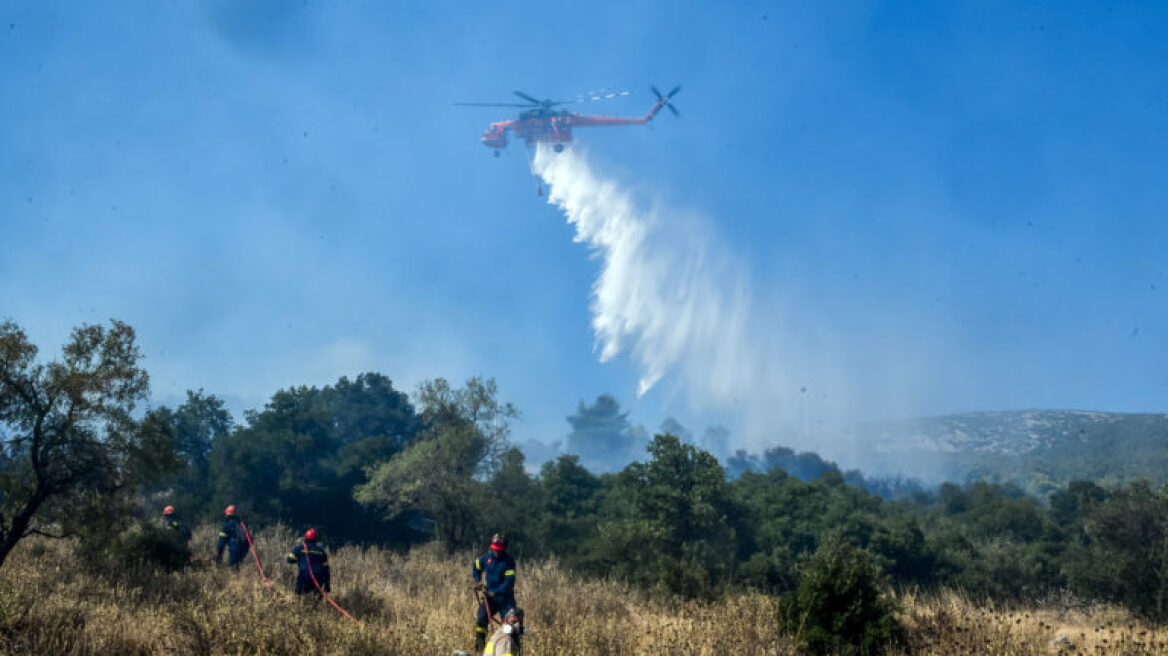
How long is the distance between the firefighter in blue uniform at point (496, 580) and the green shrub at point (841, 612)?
5.65m

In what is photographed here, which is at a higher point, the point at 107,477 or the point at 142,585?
the point at 107,477

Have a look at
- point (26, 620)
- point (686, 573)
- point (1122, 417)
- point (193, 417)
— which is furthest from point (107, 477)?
point (1122, 417)

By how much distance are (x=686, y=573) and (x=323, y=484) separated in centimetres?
2634

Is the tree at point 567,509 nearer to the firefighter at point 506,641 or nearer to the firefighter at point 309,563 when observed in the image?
the firefighter at point 309,563

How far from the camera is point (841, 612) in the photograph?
497 inches

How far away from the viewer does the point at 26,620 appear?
36.0 feet

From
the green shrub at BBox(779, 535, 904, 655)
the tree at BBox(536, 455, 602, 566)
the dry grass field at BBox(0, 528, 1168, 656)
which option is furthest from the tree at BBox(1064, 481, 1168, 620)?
the tree at BBox(536, 455, 602, 566)

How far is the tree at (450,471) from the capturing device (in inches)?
1282

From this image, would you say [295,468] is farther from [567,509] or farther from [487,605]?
[487,605]

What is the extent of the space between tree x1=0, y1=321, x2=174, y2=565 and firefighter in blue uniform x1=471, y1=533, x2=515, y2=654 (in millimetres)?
10137

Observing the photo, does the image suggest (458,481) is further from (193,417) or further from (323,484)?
(193,417)

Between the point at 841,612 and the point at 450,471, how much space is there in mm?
24003

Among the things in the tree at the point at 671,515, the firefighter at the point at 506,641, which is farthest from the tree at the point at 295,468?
the firefighter at the point at 506,641

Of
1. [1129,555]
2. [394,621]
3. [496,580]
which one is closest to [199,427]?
[394,621]
